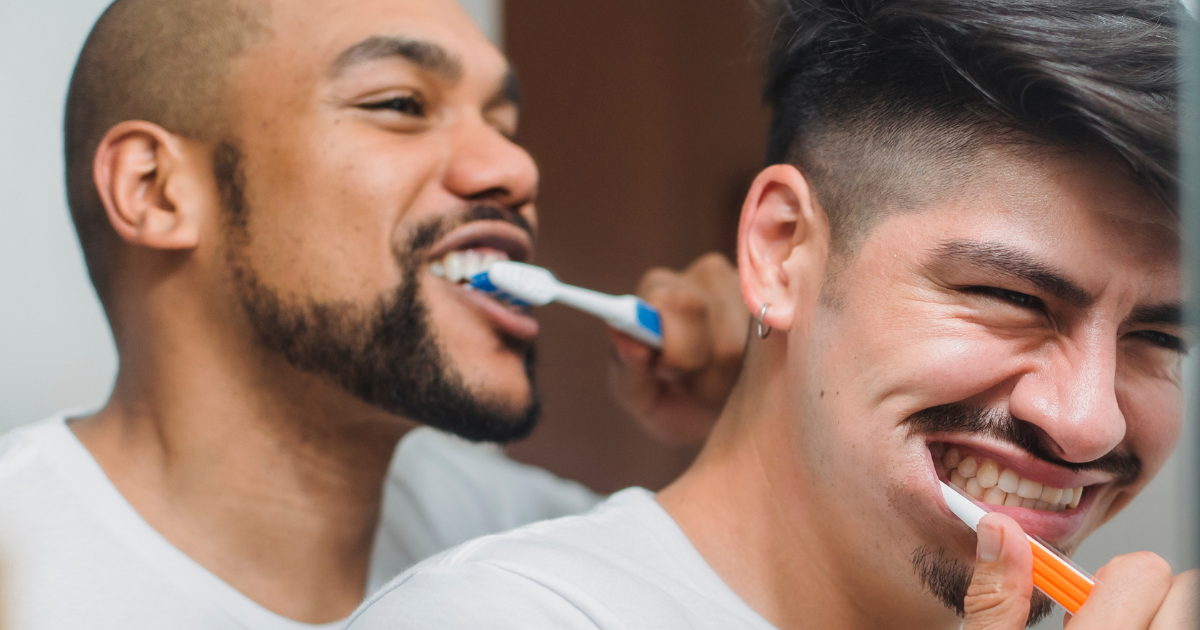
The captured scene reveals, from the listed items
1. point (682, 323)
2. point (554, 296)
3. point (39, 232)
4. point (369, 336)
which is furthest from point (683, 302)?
point (39, 232)

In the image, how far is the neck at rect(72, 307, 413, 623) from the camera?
0.98 meters

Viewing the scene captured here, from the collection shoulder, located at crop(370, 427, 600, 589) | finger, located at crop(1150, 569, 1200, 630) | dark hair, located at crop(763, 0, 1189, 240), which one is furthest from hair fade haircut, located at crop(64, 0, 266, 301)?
finger, located at crop(1150, 569, 1200, 630)

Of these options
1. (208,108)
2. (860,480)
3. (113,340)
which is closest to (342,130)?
(208,108)

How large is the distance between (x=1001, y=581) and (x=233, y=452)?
0.82 m

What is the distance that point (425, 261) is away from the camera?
1.02 metres

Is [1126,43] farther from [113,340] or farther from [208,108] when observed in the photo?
[113,340]

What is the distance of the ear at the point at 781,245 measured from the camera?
0.77 meters

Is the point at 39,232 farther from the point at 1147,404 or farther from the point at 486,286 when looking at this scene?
the point at 1147,404

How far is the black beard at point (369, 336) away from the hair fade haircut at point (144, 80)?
2.8 inches

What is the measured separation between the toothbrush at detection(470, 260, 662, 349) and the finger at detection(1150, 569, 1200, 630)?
683 millimetres

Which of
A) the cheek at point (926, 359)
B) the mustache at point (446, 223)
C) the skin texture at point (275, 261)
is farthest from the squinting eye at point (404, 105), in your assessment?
the cheek at point (926, 359)

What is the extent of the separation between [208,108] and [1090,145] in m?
0.88

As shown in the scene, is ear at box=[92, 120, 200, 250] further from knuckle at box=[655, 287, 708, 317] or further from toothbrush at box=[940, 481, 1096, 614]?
toothbrush at box=[940, 481, 1096, 614]

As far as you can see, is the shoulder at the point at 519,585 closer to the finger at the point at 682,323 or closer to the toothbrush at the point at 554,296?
the toothbrush at the point at 554,296
